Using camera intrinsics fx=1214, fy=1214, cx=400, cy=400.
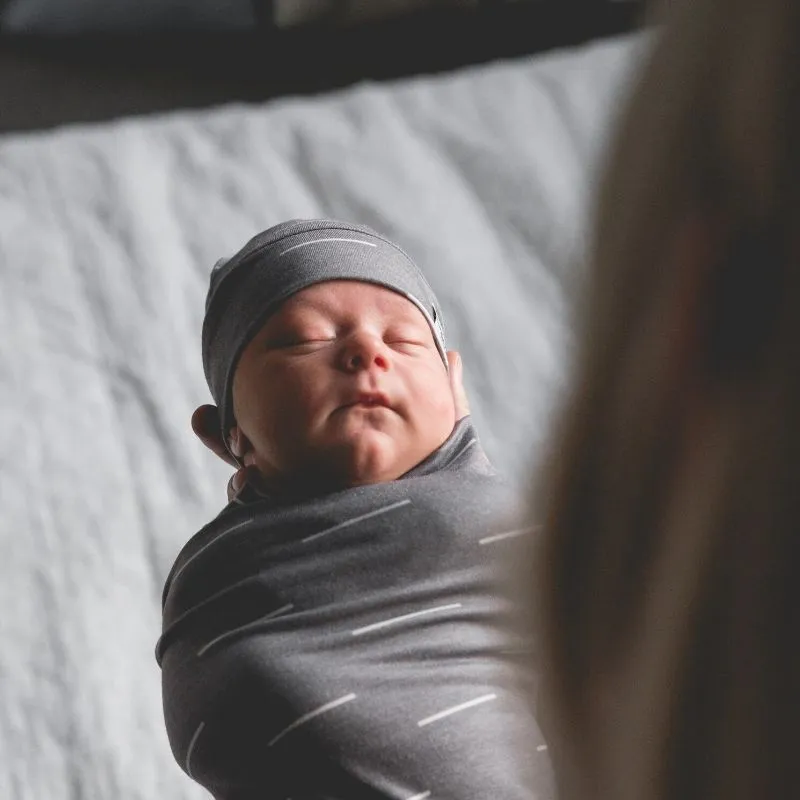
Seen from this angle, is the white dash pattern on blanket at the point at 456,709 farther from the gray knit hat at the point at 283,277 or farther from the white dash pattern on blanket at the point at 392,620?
the gray knit hat at the point at 283,277

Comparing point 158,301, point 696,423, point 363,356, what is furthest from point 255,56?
point 696,423

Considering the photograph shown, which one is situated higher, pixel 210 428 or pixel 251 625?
pixel 210 428

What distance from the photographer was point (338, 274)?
92 cm

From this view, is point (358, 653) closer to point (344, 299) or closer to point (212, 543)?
point (212, 543)

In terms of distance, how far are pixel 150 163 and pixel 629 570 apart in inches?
51.6

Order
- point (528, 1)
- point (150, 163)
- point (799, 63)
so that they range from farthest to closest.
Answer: point (528, 1), point (150, 163), point (799, 63)

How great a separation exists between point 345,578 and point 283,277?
0.81 feet

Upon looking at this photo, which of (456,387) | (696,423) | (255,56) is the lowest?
(696,423)

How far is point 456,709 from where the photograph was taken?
2.51ft

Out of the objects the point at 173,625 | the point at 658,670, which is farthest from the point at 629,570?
the point at 173,625

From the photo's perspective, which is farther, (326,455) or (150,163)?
(150,163)

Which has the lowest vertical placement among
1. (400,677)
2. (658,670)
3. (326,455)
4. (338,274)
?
(658,670)

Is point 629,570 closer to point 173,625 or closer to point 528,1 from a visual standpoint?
point 173,625

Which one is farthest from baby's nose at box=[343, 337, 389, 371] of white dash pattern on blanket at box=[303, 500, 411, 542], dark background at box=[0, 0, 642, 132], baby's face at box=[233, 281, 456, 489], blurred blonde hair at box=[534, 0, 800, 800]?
dark background at box=[0, 0, 642, 132]
